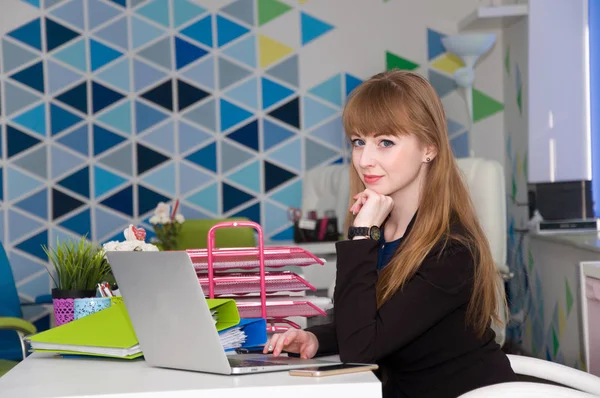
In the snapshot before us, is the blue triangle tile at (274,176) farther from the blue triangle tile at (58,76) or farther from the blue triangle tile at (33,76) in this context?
the blue triangle tile at (33,76)

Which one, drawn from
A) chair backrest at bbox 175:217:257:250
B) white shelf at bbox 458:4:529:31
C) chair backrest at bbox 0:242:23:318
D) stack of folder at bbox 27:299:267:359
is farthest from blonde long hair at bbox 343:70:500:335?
white shelf at bbox 458:4:529:31

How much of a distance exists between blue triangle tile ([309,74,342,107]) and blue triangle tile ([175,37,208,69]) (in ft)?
2.47

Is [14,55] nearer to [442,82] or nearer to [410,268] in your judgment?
[442,82]

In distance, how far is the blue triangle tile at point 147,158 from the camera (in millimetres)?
5473

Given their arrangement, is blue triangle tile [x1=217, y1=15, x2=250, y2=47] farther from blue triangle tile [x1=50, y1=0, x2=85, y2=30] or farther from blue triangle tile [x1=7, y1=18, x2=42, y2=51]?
blue triangle tile [x1=7, y1=18, x2=42, y2=51]

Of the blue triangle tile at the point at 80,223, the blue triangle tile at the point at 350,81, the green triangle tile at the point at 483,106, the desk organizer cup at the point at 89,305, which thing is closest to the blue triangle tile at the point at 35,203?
the blue triangle tile at the point at 80,223

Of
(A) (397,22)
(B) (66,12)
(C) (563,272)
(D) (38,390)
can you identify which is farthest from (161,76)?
(D) (38,390)

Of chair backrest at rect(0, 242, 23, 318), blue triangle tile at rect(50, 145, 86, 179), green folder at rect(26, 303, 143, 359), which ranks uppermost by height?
blue triangle tile at rect(50, 145, 86, 179)

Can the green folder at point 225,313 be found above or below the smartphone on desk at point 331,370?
above

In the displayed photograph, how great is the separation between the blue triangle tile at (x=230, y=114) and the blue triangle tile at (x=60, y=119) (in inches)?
35.8

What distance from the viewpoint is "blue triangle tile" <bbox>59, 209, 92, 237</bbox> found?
17.9 ft

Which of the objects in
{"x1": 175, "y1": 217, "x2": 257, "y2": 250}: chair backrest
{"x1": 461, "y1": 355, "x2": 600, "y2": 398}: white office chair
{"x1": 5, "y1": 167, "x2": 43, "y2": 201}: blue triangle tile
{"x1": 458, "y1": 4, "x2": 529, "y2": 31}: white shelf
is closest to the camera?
{"x1": 461, "y1": 355, "x2": 600, "y2": 398}: white office chair

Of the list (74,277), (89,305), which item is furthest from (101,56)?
(89,305)

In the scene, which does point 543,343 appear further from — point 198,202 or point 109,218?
point 109,218
